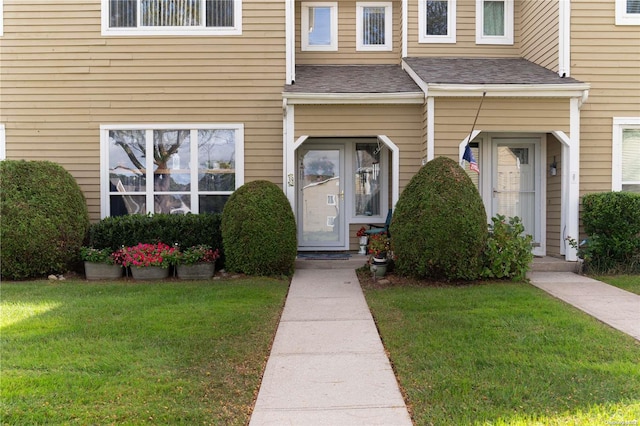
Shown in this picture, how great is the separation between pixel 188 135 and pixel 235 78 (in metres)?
1.37

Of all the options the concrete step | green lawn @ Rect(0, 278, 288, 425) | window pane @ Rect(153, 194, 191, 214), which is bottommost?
green lawn @ Rect(0, 278, 288, 425)

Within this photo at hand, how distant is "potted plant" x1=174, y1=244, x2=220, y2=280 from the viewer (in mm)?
7328

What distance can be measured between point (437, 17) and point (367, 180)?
3.72 m

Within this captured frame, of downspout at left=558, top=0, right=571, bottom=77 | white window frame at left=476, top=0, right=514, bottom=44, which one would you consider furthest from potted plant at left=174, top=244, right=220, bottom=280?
white window frame at left=476, top=0, right=514, bottom=44

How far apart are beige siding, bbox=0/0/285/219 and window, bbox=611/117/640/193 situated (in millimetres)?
5958

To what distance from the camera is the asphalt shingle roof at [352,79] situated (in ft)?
26.0

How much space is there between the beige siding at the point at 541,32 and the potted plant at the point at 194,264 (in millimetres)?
6968

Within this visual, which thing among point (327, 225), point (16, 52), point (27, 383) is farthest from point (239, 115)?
point (27, 383)

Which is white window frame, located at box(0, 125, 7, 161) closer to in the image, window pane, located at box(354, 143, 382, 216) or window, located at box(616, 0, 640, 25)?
window pane, located at box(354, 143, 382, 216)

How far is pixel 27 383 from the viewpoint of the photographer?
3.31 meters

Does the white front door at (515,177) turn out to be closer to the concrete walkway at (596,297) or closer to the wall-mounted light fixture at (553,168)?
the wall-mounted light fixture at (553,168)

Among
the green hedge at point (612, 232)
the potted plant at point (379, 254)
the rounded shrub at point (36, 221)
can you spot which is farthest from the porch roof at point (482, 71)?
the rounded shrub at point (36, 221)

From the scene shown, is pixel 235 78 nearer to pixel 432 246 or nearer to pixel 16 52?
pixel 16 52

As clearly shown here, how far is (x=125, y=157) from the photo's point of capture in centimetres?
848
